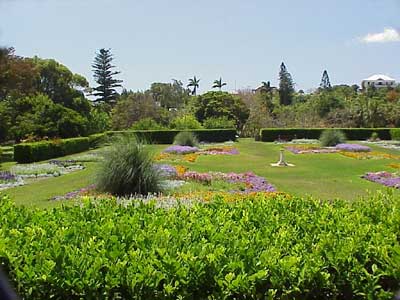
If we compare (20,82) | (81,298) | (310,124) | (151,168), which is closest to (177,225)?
(81,298)

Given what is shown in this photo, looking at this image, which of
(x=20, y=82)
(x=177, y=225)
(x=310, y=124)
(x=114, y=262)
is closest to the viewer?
(x=114, y=262)

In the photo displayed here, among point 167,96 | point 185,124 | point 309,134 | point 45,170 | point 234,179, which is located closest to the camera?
point 234,179

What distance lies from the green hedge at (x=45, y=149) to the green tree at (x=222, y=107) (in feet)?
64.3

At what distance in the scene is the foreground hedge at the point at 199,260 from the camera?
2.66 metres

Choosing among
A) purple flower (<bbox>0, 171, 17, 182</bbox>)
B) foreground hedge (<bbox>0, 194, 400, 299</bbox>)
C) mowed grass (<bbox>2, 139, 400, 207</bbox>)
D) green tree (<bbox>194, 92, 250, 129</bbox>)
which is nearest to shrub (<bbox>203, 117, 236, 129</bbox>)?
green tree (<bbox>194, 92, 250, 129</bbox>)

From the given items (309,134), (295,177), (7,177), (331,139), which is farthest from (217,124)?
(7,177)

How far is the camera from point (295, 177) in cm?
1546

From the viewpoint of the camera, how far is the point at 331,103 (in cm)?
4919

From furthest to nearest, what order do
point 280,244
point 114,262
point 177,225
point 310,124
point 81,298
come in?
point 310,124 → point 177,225 → point 280,244 → point 114,262 → point 81,298

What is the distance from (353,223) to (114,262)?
2000 mm

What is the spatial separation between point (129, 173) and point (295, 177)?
6.88 m

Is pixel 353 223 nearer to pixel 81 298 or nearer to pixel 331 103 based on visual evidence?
pixel 81 298

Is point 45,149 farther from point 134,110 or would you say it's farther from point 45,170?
point 134,110

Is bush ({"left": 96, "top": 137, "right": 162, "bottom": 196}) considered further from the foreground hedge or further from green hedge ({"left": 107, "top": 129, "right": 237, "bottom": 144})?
green hedge ({"left": 107, "top": 129, "right": 237, "bottom": 144})
